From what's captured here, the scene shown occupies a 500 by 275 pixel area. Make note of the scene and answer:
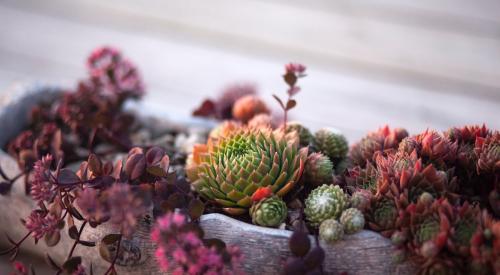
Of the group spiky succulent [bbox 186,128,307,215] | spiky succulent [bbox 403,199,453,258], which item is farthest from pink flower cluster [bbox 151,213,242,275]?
spiky succulent [bbox 403,199,453,258]

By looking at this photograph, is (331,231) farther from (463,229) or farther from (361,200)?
(463,229)

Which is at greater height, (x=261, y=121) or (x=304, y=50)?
(x=304, y=50)

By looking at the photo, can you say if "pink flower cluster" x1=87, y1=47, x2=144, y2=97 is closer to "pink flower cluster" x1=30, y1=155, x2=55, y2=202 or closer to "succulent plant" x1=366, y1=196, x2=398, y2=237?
"pink flower cluster" x1=30, y1=155, x2=55, y2=202

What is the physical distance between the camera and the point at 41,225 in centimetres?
87

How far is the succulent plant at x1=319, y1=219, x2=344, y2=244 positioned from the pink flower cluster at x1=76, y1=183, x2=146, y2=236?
0.88ft

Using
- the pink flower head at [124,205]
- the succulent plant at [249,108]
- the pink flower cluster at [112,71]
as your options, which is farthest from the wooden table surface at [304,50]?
the pink flower head at [124,205]

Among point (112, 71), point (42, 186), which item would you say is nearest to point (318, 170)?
point (42, 186)

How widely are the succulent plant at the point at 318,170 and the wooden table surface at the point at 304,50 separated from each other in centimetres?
81

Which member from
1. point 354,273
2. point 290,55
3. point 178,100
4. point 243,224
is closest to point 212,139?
point 243,224

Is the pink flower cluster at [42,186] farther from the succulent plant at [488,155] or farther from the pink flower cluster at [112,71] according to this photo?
the succulent plant at [488,155]

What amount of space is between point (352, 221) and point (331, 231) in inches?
1.4

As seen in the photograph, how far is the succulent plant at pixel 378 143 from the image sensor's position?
3.27ft

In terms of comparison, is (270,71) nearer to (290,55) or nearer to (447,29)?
(290,55)

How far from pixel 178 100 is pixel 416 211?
4.25 feet
